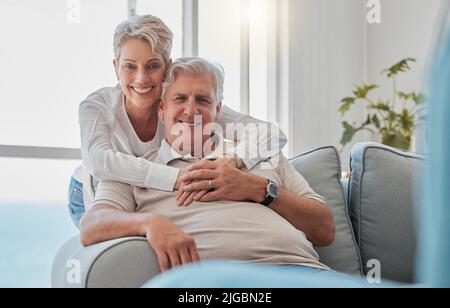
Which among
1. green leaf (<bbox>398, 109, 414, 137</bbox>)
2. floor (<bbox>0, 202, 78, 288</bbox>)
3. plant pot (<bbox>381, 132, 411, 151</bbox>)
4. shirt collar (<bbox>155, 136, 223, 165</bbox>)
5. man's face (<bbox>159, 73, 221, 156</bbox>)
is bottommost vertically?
floor (<bbox>0, 202, 78, 288</bbox>)

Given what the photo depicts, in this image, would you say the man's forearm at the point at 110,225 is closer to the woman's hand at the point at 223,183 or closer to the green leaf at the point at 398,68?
the woman's hand at the point at 223,183

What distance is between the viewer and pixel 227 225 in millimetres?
1361

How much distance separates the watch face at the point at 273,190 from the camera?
57.4 inches

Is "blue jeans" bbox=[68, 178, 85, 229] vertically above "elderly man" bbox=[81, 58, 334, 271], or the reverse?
"elderly man" bbox=[81, 58, 334, 271]

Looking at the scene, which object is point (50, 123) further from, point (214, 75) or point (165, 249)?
point (165, 249)

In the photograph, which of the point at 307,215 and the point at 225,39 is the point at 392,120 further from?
the point at 307,215

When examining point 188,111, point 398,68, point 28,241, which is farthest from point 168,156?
point 398,68

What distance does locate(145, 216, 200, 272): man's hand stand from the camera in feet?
3.97

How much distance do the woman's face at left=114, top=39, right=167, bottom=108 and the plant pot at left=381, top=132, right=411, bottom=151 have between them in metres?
2.34

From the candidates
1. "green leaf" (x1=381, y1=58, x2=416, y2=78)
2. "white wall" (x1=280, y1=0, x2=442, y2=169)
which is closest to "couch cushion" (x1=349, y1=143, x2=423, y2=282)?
"white wall" (x1=280, y1=0, x2=442, y2=169)

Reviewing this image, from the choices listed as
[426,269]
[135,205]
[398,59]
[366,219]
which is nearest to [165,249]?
[135,205]

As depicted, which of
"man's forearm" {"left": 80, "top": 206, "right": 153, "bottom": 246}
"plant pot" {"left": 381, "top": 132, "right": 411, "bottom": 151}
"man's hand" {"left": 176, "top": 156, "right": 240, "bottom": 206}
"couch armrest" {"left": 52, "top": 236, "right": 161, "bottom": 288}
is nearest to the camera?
"couch armrest" {"left": 52, "top": 236, "right": 161, "bottom": 288}

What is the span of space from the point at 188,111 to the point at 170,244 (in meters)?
0.42

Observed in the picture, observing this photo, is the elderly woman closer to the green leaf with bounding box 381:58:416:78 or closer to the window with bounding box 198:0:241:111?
the window with bounding box 198:0:241:111
